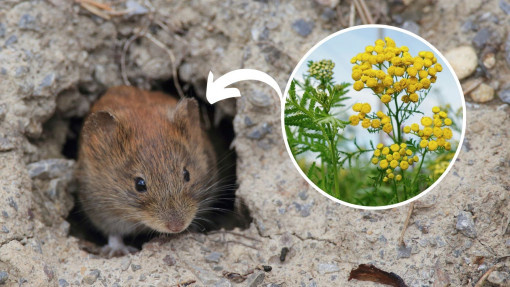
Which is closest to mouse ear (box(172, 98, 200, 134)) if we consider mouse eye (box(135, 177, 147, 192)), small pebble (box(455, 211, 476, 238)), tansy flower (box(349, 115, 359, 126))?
mouse eye (box(135, 177, 147, 192))

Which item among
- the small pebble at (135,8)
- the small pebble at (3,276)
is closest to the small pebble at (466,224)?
the small pebble at (3,276)

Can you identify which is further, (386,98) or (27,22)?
(27,22)

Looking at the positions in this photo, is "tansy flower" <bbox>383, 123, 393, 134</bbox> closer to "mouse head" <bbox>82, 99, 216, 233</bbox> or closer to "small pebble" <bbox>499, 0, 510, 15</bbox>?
"mouse head" <bbox>82, 99, 216, 233</bbox>

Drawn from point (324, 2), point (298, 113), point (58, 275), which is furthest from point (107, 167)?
point (324, 2)

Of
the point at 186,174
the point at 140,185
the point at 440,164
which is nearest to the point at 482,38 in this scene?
the point at 440,164

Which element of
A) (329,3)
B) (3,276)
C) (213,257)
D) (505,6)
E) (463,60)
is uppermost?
(505,6)

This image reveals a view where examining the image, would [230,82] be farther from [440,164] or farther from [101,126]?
[440,164]
